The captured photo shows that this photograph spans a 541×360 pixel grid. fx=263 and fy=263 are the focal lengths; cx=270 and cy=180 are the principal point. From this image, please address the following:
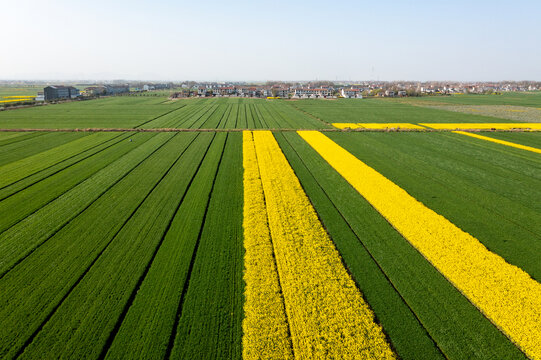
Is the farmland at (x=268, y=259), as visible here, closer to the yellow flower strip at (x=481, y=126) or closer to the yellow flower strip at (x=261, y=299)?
the yellow flower strip at (x=261, y=299)

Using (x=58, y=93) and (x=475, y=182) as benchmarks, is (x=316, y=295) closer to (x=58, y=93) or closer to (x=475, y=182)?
(x=475, y=182)

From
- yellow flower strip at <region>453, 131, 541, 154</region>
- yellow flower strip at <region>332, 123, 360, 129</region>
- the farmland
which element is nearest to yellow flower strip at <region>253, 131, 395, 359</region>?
the farmland

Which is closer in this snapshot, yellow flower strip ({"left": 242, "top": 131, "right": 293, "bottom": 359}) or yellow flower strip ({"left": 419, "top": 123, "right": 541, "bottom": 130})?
yellow flower strip ({"left": 242, "top": 131, "right": 293, "bottom": 359})

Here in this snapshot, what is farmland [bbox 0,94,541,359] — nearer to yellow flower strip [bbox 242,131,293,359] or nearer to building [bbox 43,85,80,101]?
yellow flower strip [bbox 242,131,293,359]

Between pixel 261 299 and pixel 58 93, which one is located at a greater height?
pixel 58 93

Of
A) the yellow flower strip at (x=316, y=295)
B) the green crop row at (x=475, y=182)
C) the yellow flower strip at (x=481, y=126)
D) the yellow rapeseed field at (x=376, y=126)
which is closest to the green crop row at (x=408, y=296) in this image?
the yellow flower strip at (x=316, y=295)

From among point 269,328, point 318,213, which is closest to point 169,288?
point 269,328

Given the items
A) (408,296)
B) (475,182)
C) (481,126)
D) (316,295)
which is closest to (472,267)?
(408,296)
